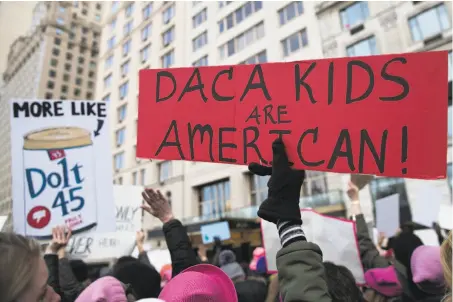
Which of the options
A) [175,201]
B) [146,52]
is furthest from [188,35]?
[175,201]

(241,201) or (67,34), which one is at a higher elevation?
(67,34)

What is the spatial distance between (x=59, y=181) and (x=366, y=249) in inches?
107

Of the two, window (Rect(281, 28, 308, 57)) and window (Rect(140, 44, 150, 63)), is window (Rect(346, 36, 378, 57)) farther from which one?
window (Rect(140, 44, 150, 63))

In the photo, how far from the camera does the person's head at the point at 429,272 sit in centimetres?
233

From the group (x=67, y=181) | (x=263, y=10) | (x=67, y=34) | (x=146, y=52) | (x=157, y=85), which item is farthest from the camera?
(x=67, y=34)

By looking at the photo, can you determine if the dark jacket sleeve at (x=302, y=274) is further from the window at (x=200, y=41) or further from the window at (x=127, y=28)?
the window at (x=127, y=28)

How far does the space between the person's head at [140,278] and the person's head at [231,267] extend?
1.11 metres

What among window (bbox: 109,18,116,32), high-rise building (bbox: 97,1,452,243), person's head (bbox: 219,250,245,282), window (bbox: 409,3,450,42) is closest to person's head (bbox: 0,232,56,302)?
person's head (bbox: 219,250,245,282)

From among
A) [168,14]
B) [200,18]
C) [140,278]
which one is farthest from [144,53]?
[140,278]

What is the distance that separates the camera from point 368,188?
16797mm

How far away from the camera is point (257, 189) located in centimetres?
2144

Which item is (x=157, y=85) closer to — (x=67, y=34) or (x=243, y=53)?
(x=243, y=53)

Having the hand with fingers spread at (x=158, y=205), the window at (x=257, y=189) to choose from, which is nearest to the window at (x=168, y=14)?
the window at (x=257, y=189)

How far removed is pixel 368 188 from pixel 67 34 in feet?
224
